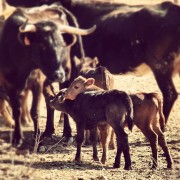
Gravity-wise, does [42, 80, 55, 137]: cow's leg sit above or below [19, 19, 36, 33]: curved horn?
below

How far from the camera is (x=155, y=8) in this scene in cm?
1042

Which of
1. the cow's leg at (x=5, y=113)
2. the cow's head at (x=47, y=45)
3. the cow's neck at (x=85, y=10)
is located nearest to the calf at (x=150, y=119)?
the cow's head at (x=47, y=45)

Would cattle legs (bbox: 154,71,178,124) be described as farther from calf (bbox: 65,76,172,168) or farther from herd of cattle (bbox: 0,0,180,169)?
calf (bbox: 65,76,172,168)

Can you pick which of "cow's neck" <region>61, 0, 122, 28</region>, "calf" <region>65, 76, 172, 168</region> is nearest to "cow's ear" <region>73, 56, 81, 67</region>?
"cow's neck" <region>61, 0, 122, 28</region>

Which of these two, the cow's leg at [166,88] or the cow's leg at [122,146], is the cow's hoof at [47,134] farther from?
the cow's leg at [122,146]

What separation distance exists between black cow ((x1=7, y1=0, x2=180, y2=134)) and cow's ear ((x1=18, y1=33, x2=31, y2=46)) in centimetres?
153

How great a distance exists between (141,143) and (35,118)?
5.07ft

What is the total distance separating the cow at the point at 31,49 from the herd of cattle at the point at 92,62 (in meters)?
0.01

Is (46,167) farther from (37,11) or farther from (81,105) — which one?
(37,11)

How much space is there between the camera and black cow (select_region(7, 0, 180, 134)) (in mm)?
10078

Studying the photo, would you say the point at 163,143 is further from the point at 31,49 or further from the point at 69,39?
the point at 69,39

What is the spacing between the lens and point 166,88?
33.2ft

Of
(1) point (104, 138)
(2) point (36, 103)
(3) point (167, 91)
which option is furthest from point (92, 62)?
(1) point (104, 138)

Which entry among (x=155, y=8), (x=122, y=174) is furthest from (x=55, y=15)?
(x=122, y=174)
